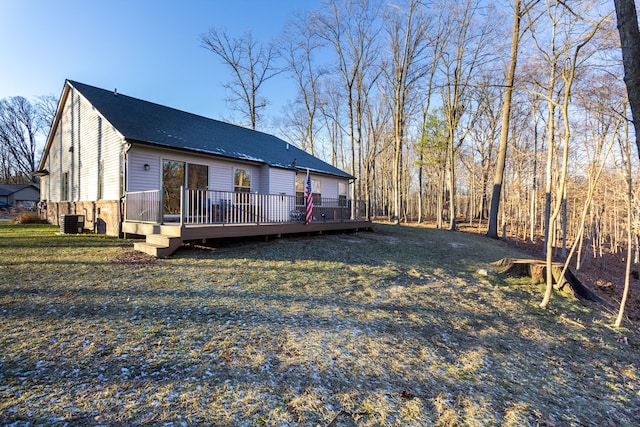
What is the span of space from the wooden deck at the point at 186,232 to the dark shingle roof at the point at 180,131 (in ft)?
9.57

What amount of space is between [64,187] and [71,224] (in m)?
4.90

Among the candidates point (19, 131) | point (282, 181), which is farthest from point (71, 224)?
point (19, 131)

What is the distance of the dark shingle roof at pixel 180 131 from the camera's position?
9.82 meters

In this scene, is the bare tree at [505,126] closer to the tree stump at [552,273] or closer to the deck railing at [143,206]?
the tree stump at [552,273]

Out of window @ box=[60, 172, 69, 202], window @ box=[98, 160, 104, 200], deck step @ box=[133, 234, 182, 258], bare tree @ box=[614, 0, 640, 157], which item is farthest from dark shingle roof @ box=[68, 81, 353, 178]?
bare tree @ box=[614, 0, 640, 157]

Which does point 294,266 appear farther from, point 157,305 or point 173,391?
point 173,391

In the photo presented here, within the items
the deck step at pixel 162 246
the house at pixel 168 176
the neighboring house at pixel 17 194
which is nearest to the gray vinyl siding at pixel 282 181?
the house at pixel 168 176

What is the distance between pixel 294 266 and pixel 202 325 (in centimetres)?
323

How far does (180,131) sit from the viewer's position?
11.3 meters

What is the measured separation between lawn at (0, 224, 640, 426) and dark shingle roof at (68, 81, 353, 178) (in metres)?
5.02

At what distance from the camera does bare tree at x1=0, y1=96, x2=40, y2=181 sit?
131ft

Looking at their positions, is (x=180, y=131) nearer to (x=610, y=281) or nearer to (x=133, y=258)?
(x=133, y=258)

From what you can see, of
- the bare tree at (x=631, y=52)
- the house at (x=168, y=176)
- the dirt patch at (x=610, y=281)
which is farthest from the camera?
the house at (x=168, y=176)

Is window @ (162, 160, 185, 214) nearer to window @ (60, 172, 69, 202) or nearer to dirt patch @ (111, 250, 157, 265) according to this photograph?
dirt patch @ (111, 250, 157, 265)
